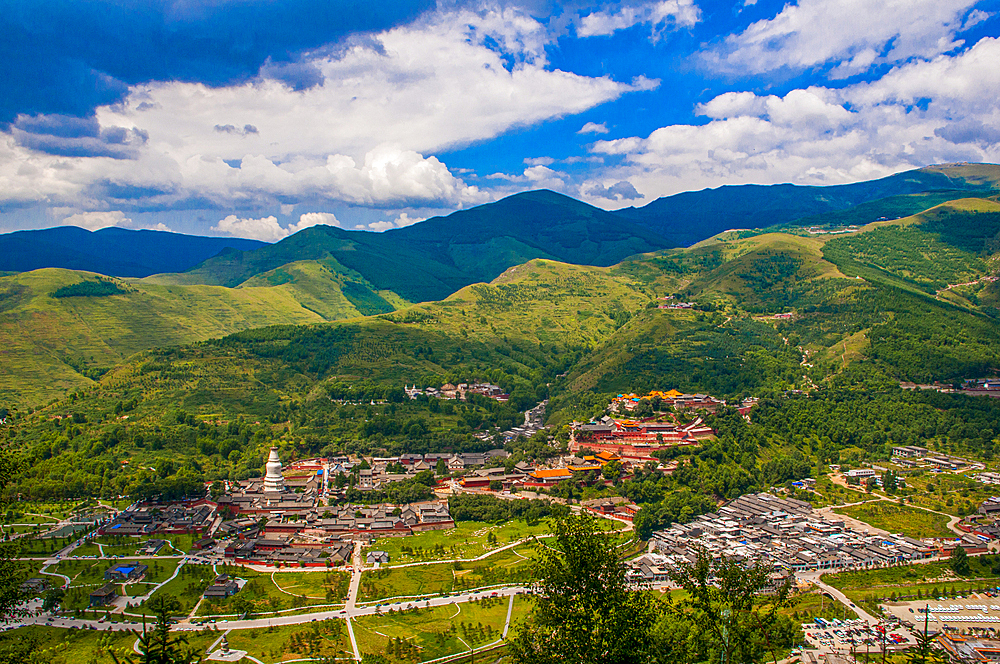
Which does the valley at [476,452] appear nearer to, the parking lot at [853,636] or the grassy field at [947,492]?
the grassy field at [947,492]

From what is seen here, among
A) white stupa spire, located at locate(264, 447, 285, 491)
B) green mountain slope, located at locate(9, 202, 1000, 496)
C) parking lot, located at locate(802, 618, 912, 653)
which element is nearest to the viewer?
parking lot, located at locate(802, 618, 912, 653)

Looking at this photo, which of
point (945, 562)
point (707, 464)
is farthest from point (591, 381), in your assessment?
point (945, 562)

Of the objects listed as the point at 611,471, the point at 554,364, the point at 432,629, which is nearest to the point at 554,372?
the point at 554,364

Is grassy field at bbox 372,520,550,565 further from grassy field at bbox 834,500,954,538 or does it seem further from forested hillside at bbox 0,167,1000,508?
grassy field at bbox 834,500,954,538

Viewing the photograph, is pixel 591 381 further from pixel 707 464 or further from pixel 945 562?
pixel 945 562

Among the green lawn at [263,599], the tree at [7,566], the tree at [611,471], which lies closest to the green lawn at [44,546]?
the green lawn at [263,599]

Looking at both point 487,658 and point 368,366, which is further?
point 368,366

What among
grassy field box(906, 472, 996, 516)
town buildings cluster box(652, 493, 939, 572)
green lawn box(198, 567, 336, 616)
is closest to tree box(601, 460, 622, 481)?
town buildings cluster box(652, 493, 939, 572)
